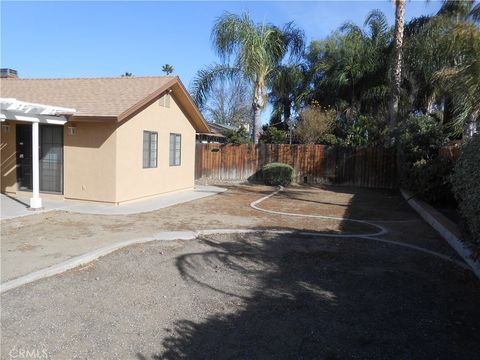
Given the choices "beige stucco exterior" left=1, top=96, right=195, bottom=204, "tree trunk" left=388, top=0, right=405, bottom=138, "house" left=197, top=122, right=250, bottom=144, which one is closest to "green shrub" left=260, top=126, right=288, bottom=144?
"house" left=197, top=122, right=250, bottom=144

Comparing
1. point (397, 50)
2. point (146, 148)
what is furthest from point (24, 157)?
point (397, 50)

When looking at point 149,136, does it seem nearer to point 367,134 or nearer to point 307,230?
point 307,230

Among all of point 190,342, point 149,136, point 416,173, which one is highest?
point 149,136

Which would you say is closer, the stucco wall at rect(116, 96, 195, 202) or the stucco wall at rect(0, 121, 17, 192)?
the stucco wall at rect(116, 96, 195, 202)

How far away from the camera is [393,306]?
16.3 feet

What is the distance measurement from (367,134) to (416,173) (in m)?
9.90

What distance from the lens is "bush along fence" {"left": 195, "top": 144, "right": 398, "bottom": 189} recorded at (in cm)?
2017

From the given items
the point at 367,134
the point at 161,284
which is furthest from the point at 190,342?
the point at 367,134

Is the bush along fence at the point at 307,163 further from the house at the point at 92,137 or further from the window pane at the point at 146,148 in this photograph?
A: the window pane at the point at 146,148

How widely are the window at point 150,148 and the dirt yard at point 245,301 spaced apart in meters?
4.97

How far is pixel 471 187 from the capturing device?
20.4ft

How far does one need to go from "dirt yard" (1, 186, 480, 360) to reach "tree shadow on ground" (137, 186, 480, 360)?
0.06 feet

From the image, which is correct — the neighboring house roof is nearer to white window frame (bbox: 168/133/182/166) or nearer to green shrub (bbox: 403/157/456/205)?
white window frame (bbox: 168/133/182/166)

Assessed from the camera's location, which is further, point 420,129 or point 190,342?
point 420,129
